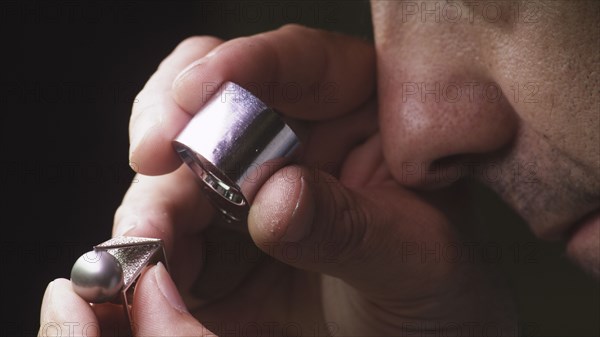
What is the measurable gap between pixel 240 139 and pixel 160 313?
0.53 ft

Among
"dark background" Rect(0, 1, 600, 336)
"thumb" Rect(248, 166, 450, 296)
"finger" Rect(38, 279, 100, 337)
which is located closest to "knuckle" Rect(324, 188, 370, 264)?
"thumb" Rect(248, 166, 450, 296)

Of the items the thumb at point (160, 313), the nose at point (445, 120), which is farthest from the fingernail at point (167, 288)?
the nose at point (445, 120)

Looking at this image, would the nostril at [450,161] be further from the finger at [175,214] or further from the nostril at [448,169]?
the finger at [175,214]

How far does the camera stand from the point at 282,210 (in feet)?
1.98

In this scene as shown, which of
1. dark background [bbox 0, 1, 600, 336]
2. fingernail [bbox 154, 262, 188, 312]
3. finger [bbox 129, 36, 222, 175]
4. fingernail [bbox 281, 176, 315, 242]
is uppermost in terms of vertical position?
finger [bbox 129, 36, 222, 175]

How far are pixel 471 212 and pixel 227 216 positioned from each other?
337 millimetres

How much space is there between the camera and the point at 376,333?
2.85ft

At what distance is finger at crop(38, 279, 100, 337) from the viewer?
0.55 metres

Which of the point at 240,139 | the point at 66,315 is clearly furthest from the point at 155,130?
the point at 66,315

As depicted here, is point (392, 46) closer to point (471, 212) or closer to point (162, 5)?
point (471, 212)

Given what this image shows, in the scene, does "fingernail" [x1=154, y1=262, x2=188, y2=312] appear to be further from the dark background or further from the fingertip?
the dark background

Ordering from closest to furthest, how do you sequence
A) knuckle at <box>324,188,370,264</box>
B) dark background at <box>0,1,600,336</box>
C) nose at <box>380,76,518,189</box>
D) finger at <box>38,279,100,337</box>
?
finger at <box>38,279,100,337</box> → knuckle at <box>324,188,370,264</box> → nose at <box>380,76,518,189</box> → dark background at <box>0,1,600,336</box>

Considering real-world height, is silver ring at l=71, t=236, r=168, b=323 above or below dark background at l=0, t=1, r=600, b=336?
above

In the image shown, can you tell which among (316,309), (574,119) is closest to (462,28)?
(574,119)
